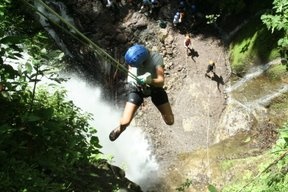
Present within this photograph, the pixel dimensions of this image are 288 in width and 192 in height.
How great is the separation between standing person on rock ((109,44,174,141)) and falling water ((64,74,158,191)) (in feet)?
16.0

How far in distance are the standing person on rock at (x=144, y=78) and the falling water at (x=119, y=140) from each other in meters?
4.87

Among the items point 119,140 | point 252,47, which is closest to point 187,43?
point 252,47

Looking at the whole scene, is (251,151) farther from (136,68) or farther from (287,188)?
(287,188)

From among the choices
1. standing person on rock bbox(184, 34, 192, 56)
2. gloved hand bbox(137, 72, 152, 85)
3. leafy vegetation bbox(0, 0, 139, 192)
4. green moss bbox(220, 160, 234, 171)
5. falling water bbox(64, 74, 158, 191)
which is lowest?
green moss bbox(220, 160, 234, 171)

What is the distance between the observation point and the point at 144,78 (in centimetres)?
645

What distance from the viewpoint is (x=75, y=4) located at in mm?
16812

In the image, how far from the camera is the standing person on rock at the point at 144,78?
6.57 metres

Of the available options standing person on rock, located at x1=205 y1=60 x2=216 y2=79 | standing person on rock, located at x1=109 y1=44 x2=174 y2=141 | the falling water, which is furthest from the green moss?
standing person on rock, located at x1=205 y1=60 x2=216 y2=79

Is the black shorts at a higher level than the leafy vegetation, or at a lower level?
higher

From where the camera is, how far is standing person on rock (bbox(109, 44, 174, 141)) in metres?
6.57

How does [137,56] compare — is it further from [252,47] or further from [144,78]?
[252,47]

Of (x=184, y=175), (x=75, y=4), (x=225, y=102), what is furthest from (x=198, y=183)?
(x=75, y=4)

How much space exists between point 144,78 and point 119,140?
8.48 metres

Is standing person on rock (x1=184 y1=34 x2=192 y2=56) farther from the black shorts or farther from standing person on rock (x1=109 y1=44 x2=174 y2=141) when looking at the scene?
the black shorts
